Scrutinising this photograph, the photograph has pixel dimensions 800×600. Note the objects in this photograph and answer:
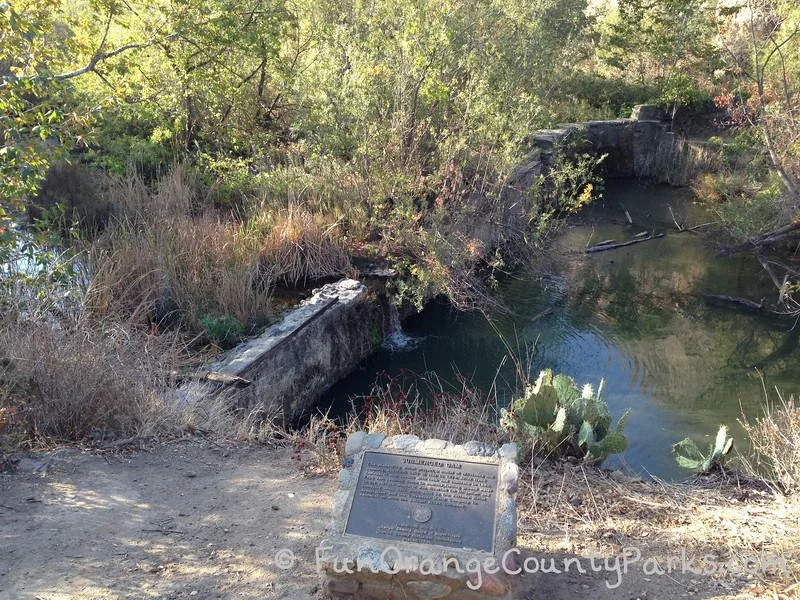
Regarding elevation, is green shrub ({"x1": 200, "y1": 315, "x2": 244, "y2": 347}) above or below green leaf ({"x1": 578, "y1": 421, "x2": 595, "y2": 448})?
below

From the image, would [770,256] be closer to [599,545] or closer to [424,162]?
[424,162]

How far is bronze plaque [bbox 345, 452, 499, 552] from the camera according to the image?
130 inches

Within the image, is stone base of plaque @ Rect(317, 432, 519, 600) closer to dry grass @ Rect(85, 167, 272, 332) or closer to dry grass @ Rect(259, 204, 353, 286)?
dry grass @ Rect(85, 167, 272, 332)

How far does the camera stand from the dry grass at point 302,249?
29.1ft

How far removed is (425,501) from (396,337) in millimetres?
6009

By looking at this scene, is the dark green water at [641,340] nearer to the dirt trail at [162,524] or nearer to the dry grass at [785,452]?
the dry grass at [785,452]

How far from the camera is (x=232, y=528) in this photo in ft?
13.2

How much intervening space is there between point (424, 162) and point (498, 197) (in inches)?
46.7

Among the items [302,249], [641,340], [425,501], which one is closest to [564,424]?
[425,501]

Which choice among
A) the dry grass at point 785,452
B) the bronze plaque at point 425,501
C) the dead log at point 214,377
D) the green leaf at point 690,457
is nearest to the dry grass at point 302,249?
the dead log at point 214,377

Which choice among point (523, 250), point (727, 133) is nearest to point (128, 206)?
point (523, 250)

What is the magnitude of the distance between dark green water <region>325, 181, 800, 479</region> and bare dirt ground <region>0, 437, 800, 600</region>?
7.20ft

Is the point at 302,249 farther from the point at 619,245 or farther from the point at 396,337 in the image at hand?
the point at 619,245

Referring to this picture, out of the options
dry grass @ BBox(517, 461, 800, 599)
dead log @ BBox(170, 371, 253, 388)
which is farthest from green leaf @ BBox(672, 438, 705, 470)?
dead log @ BBox(170, 371, 253, 388)
